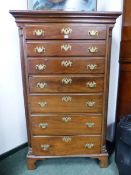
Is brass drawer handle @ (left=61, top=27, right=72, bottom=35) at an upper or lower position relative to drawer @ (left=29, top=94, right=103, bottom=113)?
upper

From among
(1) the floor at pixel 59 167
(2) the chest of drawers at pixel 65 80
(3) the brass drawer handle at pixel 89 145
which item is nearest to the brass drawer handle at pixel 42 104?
(2) the chest of drawers at pixel 65 80

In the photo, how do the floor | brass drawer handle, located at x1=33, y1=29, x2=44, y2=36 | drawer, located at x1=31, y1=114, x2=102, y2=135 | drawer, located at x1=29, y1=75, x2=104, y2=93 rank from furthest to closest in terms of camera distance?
the floor, drawer, located at x1=31, y1=114, x2=102, y2=135, drawer, located at x1=29, y1=75, x2=104, y2=93, brass drawer handle, located at x1=33, y1=29, x2=44, y2=36

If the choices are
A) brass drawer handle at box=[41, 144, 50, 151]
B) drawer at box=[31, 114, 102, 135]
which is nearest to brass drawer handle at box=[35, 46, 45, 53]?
drawer at box=[31, 114, 102, 135]

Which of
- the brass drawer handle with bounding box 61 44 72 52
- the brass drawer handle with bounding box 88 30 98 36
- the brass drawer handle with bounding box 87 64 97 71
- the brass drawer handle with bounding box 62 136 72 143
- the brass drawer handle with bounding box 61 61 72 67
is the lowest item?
the brass drawer handle with bounding box 62 136 72 143

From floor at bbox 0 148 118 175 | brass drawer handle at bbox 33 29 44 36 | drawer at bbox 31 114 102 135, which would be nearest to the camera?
brass drawer handle at bbox 33 29 44 36

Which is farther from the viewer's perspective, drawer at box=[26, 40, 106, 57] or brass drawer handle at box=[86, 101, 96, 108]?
brass drawer handle at box=[86, 101, 96, 108]

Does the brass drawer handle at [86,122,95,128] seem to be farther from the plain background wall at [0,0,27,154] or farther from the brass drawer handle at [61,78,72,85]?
the plain background wall at [0,0,27,154]

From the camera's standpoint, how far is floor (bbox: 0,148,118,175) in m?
1.85

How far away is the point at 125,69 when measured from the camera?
1.90 m

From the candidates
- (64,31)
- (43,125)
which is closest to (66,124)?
(43,125)

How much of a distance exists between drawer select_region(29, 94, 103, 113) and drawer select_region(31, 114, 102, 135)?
6 centimetres

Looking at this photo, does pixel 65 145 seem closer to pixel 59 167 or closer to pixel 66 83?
pixel 59 167

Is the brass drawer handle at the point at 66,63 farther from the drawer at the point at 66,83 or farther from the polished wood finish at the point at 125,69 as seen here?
the polished wood finish at the point at 125,69

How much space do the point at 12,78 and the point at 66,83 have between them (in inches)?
22.6
